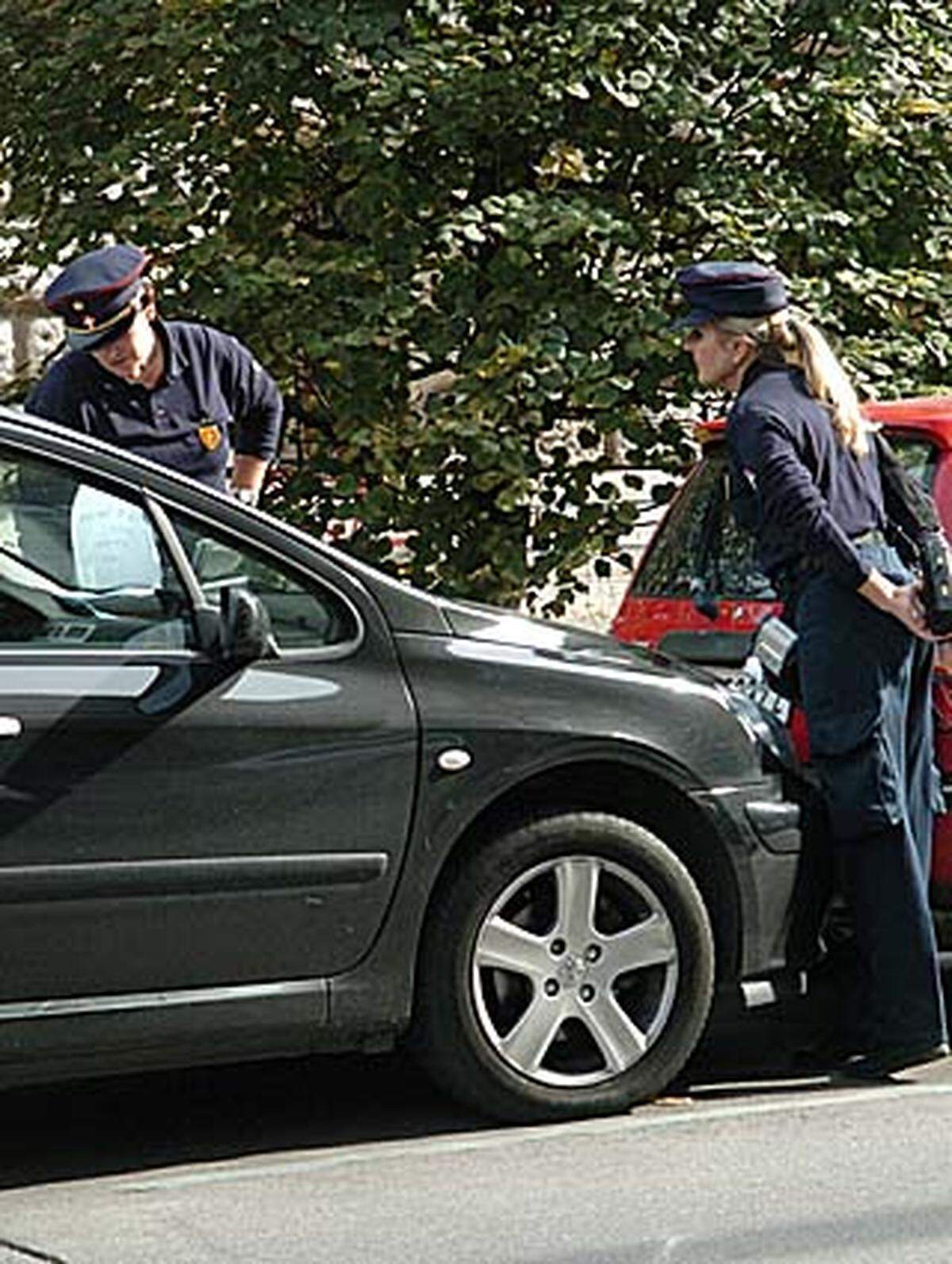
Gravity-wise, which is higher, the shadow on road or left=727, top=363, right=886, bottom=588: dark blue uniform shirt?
left=727, top=363, right=886, bottom=588: dark blue uniform shirt

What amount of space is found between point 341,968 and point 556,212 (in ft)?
13.5

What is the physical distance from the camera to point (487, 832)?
20.2ft

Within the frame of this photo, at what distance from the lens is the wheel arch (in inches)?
244

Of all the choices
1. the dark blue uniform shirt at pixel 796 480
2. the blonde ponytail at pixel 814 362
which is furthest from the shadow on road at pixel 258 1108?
the blonde ponytail at pixel 814 362

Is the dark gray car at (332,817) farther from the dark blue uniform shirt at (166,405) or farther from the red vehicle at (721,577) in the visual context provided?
the dark blue uniform shirt at (166,405)

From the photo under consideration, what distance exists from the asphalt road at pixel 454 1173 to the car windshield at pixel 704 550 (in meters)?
1.20

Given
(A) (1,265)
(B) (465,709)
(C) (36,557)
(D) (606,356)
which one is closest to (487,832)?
(B) (465,709)

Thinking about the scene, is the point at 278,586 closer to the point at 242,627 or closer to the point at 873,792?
the point at 242,627

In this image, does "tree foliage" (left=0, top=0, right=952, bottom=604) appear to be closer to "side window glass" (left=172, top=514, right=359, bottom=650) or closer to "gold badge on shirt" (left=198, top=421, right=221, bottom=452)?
"gold badge on shirt" (left=198, top=421, right=221, bottom=452)

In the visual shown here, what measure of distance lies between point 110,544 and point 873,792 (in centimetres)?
187

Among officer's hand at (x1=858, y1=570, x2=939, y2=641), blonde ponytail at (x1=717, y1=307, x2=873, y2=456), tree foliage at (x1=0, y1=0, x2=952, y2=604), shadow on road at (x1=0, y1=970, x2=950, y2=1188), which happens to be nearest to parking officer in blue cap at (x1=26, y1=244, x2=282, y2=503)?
blonde ponytail at (x1=717, y1=307, x2=873, y2=456)

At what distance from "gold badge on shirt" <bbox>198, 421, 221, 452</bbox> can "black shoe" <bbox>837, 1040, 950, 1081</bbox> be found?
2254mm

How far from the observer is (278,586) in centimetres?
608

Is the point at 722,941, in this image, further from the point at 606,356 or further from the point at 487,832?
the point at 606,356
